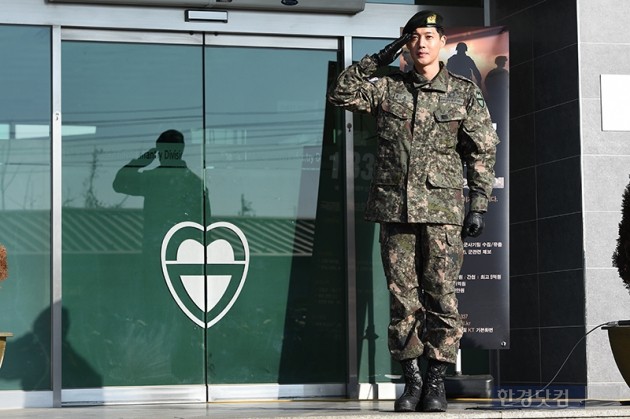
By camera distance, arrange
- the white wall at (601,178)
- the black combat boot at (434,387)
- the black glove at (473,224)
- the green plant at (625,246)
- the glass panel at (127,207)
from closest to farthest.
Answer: the black combat boot at (434,387), the black glove at (473,224), the green plant at (625,246), the white wall at (601,178), the glass panel at (127,207)

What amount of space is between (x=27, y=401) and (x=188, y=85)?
2222 millimetres

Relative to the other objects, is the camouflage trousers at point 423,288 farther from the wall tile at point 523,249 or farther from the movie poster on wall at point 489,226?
the wall tile at point 523,249

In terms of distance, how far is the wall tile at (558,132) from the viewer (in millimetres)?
7660

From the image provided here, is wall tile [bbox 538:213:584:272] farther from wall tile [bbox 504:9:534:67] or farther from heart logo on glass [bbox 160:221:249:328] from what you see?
heart logo on glass [bbox 160:221:249:328]

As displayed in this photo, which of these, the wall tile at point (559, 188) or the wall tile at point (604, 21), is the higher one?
the wall tile at point (604, 21)

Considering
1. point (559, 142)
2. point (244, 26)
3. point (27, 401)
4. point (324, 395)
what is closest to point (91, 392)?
point (27, 401)

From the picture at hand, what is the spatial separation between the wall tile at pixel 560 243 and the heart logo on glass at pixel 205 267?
190cm

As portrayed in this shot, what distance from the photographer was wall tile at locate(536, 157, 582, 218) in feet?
25.0

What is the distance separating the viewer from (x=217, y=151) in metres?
8.02

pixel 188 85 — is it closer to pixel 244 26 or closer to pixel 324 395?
pixel 244 26

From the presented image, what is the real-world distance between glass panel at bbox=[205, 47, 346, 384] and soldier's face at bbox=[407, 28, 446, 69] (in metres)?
2.18

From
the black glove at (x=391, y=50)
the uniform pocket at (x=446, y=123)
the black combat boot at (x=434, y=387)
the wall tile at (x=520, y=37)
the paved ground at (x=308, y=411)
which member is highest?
the wall tile at (x=520, y=37)

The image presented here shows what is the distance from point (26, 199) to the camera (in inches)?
302

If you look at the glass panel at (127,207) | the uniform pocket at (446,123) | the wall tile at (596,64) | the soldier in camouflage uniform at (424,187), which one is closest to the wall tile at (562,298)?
the wall tile at (596,64)
